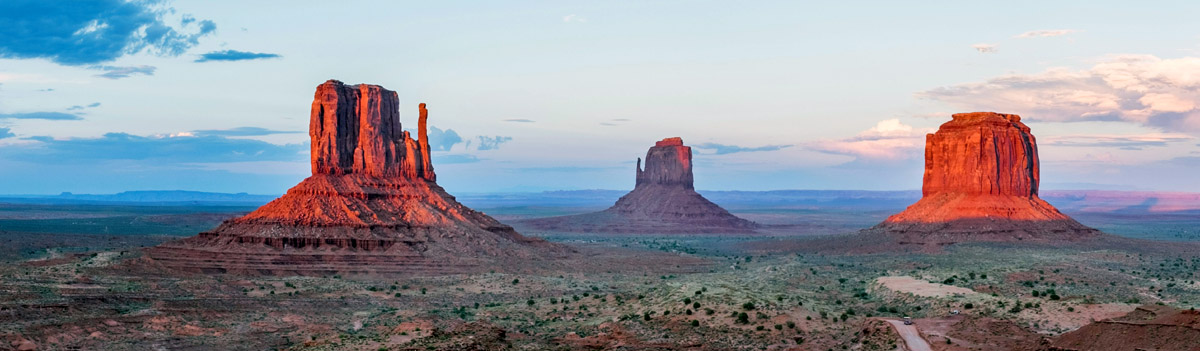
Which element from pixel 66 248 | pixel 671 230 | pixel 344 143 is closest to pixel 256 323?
pixel 344 143

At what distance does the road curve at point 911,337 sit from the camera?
35.7 metres

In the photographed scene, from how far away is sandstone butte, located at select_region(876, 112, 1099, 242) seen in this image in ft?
314

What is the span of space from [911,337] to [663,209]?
12791cm

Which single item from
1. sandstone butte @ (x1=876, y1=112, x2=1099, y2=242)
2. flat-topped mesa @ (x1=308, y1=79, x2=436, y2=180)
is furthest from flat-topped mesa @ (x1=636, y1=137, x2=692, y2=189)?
flat-topped mesa @ (x1=308, y1=79, x2=436, y2=180)

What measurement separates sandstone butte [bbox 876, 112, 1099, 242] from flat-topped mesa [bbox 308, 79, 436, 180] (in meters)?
47.0

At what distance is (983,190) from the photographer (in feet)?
330

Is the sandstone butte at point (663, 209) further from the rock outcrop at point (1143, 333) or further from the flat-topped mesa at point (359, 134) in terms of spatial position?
the rock outcrop at point (1143, 333)

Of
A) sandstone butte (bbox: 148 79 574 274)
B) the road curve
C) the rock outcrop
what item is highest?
sandstone butte (bbox: 148 79 574 274)

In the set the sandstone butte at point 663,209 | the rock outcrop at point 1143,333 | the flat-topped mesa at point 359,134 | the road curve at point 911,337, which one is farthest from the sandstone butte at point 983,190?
the rock outcrop at point 1143,333

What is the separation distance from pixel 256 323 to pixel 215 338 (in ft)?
12.4

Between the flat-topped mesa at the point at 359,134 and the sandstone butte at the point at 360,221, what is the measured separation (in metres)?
0.08

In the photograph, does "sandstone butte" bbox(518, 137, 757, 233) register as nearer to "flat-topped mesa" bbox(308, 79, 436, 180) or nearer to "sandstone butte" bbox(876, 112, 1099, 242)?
"sandstone butte" bbox(876, 112, 1099, 242)

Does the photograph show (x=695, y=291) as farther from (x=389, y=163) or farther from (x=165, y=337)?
(x=389, y=163)

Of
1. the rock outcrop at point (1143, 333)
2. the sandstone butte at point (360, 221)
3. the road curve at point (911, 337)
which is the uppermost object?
the sandstone butte at point (360, 221)
